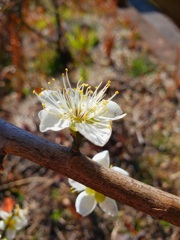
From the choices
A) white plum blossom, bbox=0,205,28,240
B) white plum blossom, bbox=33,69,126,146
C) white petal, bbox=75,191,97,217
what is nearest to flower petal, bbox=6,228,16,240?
white plum blossom, bbox=0,205,28,240

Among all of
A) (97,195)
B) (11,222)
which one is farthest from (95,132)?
(11,222)

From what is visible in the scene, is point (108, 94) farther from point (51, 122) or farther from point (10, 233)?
point (51, 122)

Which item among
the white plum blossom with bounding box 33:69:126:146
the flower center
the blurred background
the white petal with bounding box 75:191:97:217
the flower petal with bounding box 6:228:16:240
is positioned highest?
the white plum blossom with bounding box 33:69:126:146

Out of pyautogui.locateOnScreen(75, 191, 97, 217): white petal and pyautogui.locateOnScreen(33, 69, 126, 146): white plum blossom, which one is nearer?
pyautogui.locateOnScreen(33, 69, 126, 146): white plum blossom

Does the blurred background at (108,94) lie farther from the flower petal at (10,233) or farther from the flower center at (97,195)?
the flower center at (97,195)

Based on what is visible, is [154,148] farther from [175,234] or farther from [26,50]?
[26,50]

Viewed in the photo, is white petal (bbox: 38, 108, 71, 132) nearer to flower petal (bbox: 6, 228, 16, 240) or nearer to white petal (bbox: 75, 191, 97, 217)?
white petal (bbox: 75, 191, 97, 217)

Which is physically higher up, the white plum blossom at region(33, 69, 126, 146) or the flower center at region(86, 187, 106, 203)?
the white plum blossom at region(33, 69, 126, 146)
